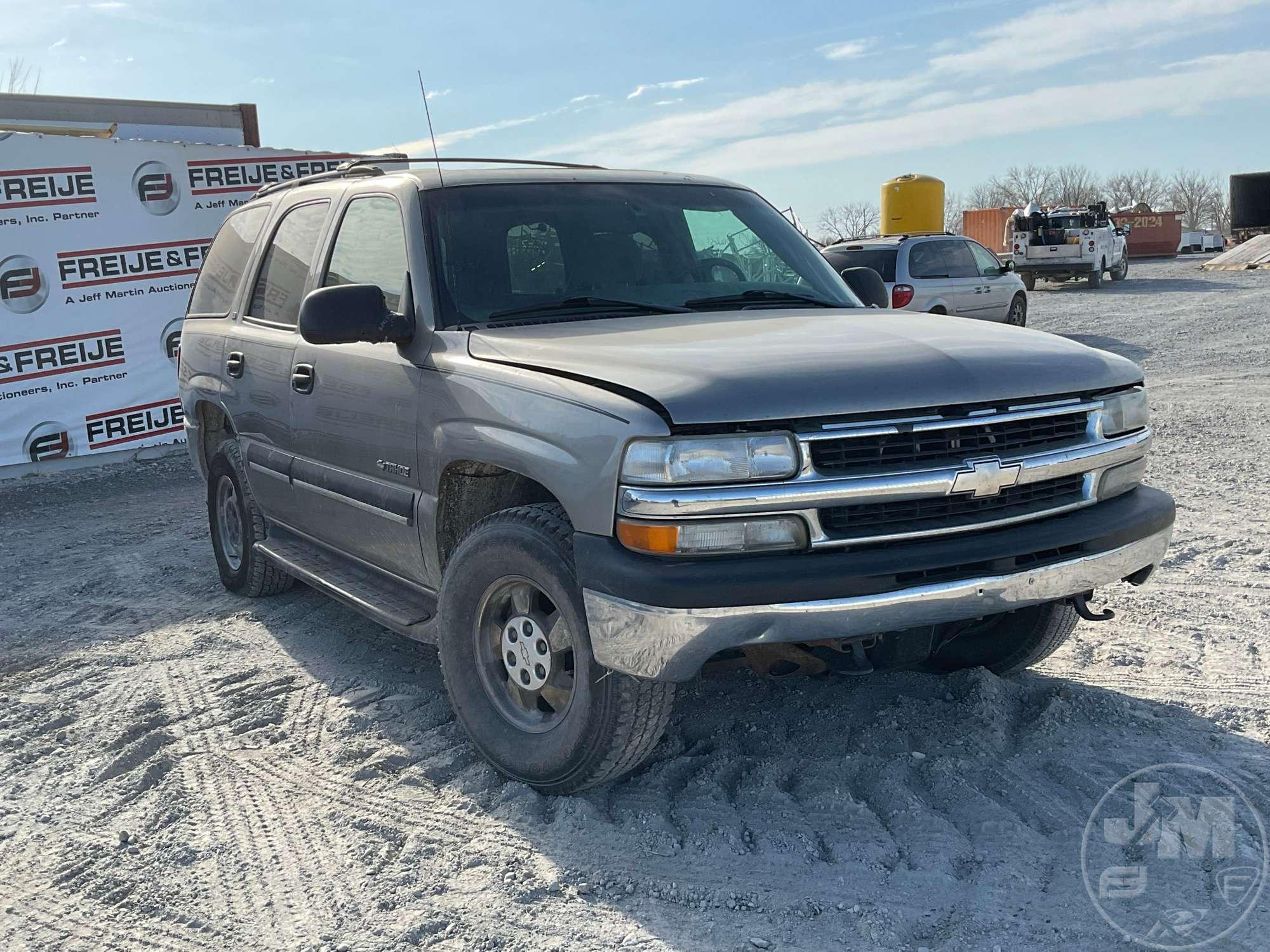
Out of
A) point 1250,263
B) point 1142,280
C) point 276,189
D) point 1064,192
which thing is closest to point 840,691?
point 276,189

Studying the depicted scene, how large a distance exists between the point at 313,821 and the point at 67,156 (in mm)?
9151

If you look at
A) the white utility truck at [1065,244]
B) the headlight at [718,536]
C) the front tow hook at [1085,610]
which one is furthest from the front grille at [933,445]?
the white utility truck at [1065,244]

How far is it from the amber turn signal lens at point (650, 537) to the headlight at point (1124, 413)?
147 cm

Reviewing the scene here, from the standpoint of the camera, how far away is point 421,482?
396 centimetres

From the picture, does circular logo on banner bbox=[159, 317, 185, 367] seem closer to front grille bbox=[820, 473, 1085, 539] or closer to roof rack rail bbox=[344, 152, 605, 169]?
roof rack rail bbox=[344, 152, 605, 169]

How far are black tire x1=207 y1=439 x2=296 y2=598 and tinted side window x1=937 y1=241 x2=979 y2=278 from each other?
11.5 metres

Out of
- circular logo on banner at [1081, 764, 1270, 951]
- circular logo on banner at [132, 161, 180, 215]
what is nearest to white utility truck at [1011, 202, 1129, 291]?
circular logo on banner at [132, 161, 180, 215]

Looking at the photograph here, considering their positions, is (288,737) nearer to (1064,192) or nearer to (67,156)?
(67,156)

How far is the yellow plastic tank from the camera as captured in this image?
32.0m

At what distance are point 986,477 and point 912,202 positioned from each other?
100 feet

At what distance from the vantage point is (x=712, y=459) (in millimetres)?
3006

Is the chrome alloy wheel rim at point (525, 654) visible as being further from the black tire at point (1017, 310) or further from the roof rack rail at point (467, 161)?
the black tire at point (1017, 310)

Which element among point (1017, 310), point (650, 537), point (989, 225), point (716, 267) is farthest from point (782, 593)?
point (989, 225)

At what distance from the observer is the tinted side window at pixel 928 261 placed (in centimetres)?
1496
